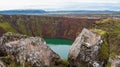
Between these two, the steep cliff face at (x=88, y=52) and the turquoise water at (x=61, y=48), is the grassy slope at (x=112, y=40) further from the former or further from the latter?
the turquoise water at (x=61, y=48)

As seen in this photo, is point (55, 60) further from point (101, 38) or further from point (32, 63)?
point (101, 38)

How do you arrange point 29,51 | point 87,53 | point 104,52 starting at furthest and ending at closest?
point 104,52
point 87,53
point 29,51

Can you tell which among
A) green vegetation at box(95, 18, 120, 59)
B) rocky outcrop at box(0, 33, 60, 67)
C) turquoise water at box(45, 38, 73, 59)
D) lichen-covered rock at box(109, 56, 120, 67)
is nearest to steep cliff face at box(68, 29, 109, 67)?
lichen-covered rock at box(109, 56, 120, 67)

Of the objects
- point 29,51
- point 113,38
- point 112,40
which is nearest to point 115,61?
point 29,51

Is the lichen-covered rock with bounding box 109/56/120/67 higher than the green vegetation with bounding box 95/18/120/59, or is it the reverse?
the lichen-covered rock with bounding box 109/56/120/67

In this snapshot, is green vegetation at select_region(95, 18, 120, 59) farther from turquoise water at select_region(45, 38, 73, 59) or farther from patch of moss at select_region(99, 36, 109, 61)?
turquoise water at select_region(45, 38, 73, 59)

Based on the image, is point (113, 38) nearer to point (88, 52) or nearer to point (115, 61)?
point (115, 61)

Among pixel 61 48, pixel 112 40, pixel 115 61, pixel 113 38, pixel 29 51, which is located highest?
pixel 29 51

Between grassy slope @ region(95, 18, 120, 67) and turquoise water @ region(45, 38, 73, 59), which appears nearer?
grassy slope @ region(95, 18, 120, 67)

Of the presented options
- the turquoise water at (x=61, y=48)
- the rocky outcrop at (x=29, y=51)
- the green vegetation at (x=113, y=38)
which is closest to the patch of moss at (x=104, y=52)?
the green vegetation at (x=113, y=38)
